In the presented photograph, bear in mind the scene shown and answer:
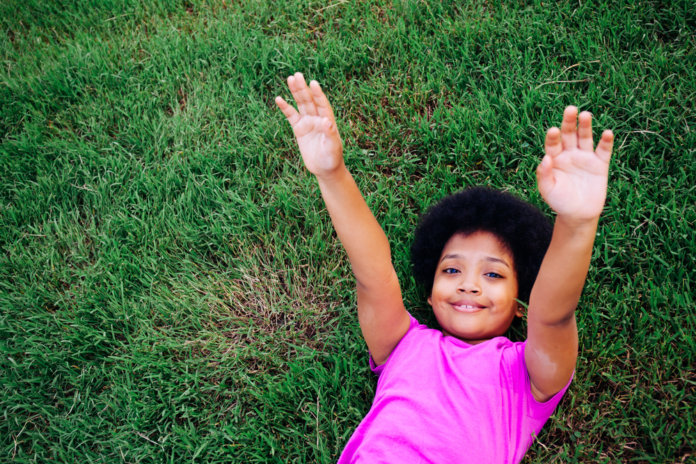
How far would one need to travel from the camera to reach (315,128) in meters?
2.03

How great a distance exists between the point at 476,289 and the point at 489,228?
0.38 m

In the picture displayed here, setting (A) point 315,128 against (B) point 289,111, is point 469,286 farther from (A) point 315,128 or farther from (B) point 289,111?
(B) point 289,111

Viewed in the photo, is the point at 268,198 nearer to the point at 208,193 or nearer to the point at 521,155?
the point at 208,193

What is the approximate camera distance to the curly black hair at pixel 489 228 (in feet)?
8.11

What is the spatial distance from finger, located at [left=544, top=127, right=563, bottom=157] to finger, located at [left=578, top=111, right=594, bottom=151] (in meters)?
0.06

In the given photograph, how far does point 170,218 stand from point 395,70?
5.79ft

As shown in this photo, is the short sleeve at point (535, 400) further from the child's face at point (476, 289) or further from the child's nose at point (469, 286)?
the child's nose at point (469, 286)

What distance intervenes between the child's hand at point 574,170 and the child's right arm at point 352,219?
0.77 m

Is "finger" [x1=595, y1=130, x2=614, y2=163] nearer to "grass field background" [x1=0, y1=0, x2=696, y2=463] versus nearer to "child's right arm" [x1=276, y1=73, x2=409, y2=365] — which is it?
"child's right arm" [x1=276, y1=73, x2=409, y2=365]

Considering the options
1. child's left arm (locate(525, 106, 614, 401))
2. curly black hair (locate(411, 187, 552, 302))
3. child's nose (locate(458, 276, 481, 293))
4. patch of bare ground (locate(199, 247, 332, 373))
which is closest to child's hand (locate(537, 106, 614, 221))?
child's left arm (locate(525, 106, 614, 401))

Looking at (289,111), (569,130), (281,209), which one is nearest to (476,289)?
(569,130)

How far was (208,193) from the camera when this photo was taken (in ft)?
10.5

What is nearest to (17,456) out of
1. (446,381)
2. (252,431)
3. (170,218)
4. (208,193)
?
(252,431)

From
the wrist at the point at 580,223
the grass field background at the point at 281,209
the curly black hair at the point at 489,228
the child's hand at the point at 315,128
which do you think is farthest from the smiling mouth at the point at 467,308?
the child's hand at the point at 315,128
